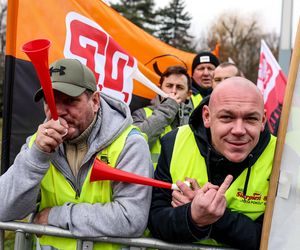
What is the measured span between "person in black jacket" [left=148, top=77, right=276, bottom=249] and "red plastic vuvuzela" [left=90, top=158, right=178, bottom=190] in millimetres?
100

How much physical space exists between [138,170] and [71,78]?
0.59 metres

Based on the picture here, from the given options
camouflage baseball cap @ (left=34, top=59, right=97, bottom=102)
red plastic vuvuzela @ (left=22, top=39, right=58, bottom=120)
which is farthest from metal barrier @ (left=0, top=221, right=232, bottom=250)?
camouflage baseball cap @ (left=34, top=59, right=97, bottom=102)

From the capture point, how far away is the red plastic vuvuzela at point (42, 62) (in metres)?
1.96

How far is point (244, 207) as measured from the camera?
88.7 inches

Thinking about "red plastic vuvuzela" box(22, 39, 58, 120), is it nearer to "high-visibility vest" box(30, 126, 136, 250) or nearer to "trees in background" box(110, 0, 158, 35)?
"high-visibility vest" box(30, 126, 136, 250)

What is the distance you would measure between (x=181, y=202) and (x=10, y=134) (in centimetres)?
154

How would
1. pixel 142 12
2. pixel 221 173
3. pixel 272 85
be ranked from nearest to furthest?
pixel 221 173 → pixel 272 85 → pixel 142 12

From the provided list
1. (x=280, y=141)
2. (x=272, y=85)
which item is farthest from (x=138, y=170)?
(x=272, y=85)

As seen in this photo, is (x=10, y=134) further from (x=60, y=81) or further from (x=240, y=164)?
(x=240, y=164)

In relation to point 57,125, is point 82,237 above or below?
below

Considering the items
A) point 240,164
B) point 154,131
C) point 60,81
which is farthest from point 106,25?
point 240,164

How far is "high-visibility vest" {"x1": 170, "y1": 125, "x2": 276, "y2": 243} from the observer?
2254 millimetres

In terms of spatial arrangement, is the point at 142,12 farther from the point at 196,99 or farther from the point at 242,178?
the point at 242,178

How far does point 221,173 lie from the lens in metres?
2.31
